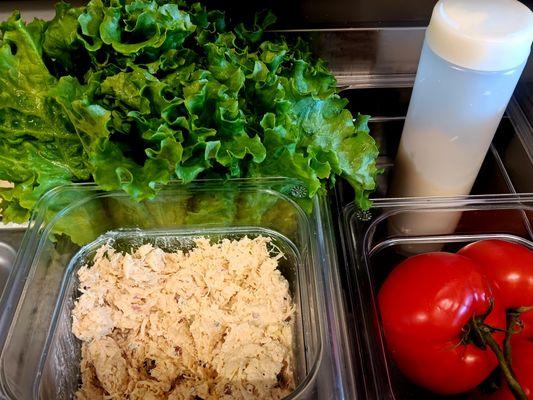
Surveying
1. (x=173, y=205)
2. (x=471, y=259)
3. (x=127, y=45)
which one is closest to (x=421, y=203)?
(x=471, y=259)

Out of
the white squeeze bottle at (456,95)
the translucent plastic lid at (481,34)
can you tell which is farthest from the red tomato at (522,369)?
the translucent plastic lid at (481,34)

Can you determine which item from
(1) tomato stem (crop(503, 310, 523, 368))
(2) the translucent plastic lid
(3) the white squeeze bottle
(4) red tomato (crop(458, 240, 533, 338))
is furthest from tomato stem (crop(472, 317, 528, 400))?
(2) the translucent plastic lid

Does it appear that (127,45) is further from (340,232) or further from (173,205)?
(340,232)

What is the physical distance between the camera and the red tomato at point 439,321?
76 centimetres

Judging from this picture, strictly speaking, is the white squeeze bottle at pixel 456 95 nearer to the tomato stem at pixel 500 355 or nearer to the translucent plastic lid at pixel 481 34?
the translucent plastic lid at pixel 481 34

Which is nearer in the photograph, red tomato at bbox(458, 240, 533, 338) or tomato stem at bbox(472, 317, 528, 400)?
tomato stem at bbox(472, 317, 528, 400)

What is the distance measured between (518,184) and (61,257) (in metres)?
0.91

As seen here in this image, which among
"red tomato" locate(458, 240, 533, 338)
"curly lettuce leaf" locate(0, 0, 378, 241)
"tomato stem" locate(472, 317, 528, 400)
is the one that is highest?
"curly lettuce leaf" locate(0, 0, 378, 241)

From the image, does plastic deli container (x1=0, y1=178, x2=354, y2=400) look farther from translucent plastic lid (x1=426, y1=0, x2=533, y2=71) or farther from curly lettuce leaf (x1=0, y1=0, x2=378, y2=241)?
translucent plastic lid (x1=426, y1=0, x2=533, y2=71)

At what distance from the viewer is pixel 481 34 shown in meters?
0.74

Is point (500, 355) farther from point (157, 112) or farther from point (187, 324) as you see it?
point (157, 112)

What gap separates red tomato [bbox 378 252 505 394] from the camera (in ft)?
2.49

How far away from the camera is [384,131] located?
1171mm

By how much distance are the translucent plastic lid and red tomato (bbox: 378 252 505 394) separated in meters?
0.31
